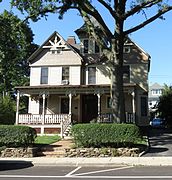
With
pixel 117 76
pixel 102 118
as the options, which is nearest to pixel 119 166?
pixel 117 76

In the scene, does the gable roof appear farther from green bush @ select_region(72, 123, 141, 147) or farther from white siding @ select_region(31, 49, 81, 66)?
green bush @ select_region(72, 123, 141, 147)

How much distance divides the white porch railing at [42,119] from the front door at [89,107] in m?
3.64

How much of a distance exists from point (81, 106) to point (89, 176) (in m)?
21.3

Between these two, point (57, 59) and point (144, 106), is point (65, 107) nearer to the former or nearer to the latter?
point (57, 59)

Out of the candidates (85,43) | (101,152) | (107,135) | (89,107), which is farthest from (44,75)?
(101,152)

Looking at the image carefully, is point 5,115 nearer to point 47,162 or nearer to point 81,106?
point 81,106

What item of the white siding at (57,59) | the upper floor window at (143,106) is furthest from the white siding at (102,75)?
the upper floor window at (143,106)

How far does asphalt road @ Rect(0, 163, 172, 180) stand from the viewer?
12141 mm

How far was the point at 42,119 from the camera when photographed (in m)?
30.2

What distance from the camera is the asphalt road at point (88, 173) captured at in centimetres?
1214

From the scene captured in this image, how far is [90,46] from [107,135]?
59.4ft

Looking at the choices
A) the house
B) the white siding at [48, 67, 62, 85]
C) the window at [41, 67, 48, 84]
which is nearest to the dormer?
the house

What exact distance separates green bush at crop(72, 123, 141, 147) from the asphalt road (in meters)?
3.42

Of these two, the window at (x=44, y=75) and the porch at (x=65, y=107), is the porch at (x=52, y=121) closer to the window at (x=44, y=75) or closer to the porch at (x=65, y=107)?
the porch at (x=65, y=107)
